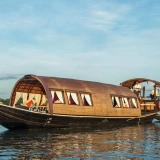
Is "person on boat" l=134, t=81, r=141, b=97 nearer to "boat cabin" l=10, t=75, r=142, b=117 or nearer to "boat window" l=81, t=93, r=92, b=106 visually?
"boat cabin" l=10, t=75, r=142, b=117

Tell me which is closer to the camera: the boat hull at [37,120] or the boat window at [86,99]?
the boat hull at [37,120]

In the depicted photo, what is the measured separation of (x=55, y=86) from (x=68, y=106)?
1.58 meters

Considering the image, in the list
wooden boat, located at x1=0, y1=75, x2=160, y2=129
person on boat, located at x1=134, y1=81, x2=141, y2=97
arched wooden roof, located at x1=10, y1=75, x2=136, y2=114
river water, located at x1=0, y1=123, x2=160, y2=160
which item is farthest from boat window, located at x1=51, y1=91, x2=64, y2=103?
person on boat, located at x1=134, y1=81, x2=141, y2=97

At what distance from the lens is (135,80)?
30422 millimetres

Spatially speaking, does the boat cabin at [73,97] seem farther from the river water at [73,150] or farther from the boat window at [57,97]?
the river water at [73,150]

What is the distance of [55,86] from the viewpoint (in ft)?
64.6

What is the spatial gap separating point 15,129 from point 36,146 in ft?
22.8

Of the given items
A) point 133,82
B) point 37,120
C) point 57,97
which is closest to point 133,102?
point 133,82

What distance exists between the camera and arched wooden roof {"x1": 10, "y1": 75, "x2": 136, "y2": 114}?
19361 millimetres

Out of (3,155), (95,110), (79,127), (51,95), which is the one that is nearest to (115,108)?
(95,110)

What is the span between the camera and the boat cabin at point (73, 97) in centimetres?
1938

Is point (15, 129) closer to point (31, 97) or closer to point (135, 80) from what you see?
point (31, 97)

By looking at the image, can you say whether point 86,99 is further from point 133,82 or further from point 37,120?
point 133,82

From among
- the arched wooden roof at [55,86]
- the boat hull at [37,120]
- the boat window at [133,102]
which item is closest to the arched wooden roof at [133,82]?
the boat window at [133,102]
